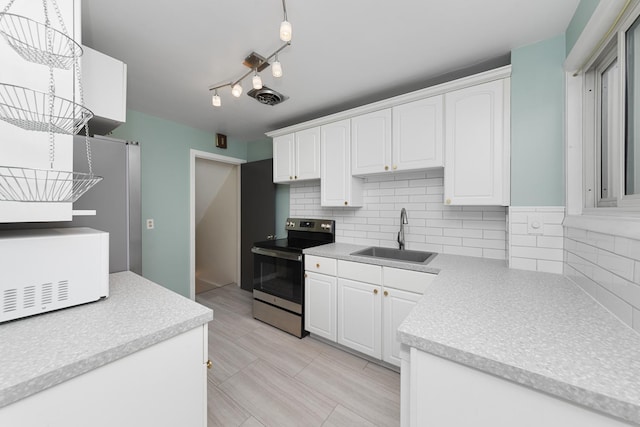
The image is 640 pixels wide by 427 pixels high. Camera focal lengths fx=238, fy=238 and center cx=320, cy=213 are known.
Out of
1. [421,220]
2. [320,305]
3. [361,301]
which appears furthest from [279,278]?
[421,220]

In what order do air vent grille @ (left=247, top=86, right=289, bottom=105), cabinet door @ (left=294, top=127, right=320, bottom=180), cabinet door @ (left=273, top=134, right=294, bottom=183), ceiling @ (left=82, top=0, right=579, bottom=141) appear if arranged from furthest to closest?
cabinet door @ (left=273, top=134, right=294, bottom=183), cabinet door @ (left=294, top=127, right=320, bottom=180), air vent grille @ (left=247, top=86, right=289, bottom=105), ceiling @ (left=82, top=0, right=579, bottom=141)

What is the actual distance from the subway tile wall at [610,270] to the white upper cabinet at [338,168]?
160 centimetres

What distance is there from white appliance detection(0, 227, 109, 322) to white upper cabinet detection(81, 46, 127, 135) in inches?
33.1

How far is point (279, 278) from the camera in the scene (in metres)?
2.54

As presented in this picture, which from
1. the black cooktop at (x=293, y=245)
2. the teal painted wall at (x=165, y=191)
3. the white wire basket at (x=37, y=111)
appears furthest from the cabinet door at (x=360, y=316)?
the teal painted wall at (x=165, y=191)

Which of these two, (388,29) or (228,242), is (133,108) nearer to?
(228,242)

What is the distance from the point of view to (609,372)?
1.94 ft

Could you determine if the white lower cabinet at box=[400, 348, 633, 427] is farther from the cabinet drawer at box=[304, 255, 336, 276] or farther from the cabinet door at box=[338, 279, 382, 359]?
the cabinet drawer at box=[304, 255, 336, 276]

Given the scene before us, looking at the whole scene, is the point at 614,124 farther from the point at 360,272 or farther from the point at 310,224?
the point at 310,224

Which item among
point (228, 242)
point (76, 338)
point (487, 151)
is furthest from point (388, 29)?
point (228, 242)

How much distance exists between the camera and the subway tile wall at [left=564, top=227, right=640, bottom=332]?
802mm

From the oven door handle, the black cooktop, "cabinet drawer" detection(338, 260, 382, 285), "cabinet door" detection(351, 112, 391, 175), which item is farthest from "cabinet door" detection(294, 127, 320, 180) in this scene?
"cabinet drawer" detection(338, 260, 382, 285)

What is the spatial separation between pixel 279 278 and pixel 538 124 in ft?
8.02

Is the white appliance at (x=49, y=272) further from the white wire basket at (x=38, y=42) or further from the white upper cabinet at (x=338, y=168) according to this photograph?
the white upper cabinet at (x=338, y=168)
